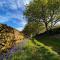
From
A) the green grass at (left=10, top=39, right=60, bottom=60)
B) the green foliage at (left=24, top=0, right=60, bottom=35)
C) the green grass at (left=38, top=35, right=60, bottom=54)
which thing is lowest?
the green grass at (left=10, top=39, right=60, bottom=60)

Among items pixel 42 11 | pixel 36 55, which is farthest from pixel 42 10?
pixel 36 55

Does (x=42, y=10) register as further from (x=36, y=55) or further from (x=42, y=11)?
(x=36, y=55)

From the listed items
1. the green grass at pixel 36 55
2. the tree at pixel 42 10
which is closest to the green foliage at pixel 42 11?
the tree at pixel 42 10

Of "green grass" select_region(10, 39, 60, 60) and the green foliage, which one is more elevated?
the green foliage

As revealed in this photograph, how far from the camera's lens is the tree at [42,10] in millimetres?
68113

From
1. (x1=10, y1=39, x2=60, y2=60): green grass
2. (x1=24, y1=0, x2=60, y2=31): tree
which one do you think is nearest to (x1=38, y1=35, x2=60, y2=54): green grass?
(x1=10, y1=39, x2=60, y2=60): green grass

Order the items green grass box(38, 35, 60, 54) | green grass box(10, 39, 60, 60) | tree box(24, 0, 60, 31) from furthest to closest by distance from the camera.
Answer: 1. tree box(24, 0, 60, 31)
2. green grass box(38, 35, 60, 54)
3. green grass box(10, 39, 60, 60)

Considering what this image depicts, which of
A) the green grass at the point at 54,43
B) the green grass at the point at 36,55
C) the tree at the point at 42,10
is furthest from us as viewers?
the tree at the point at 42,10

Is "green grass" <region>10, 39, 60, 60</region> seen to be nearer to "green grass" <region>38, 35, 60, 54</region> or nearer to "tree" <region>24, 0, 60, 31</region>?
"green grass" <region>38, 35, 60, 54</region>

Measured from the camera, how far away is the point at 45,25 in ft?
245

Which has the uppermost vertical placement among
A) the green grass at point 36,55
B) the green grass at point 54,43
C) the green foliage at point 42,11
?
the green foliage at point 42,11

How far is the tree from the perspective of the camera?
223 feet

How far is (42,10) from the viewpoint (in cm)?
7000

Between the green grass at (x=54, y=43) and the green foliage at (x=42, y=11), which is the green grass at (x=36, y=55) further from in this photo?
the green foliage at (x=42, y=11)
